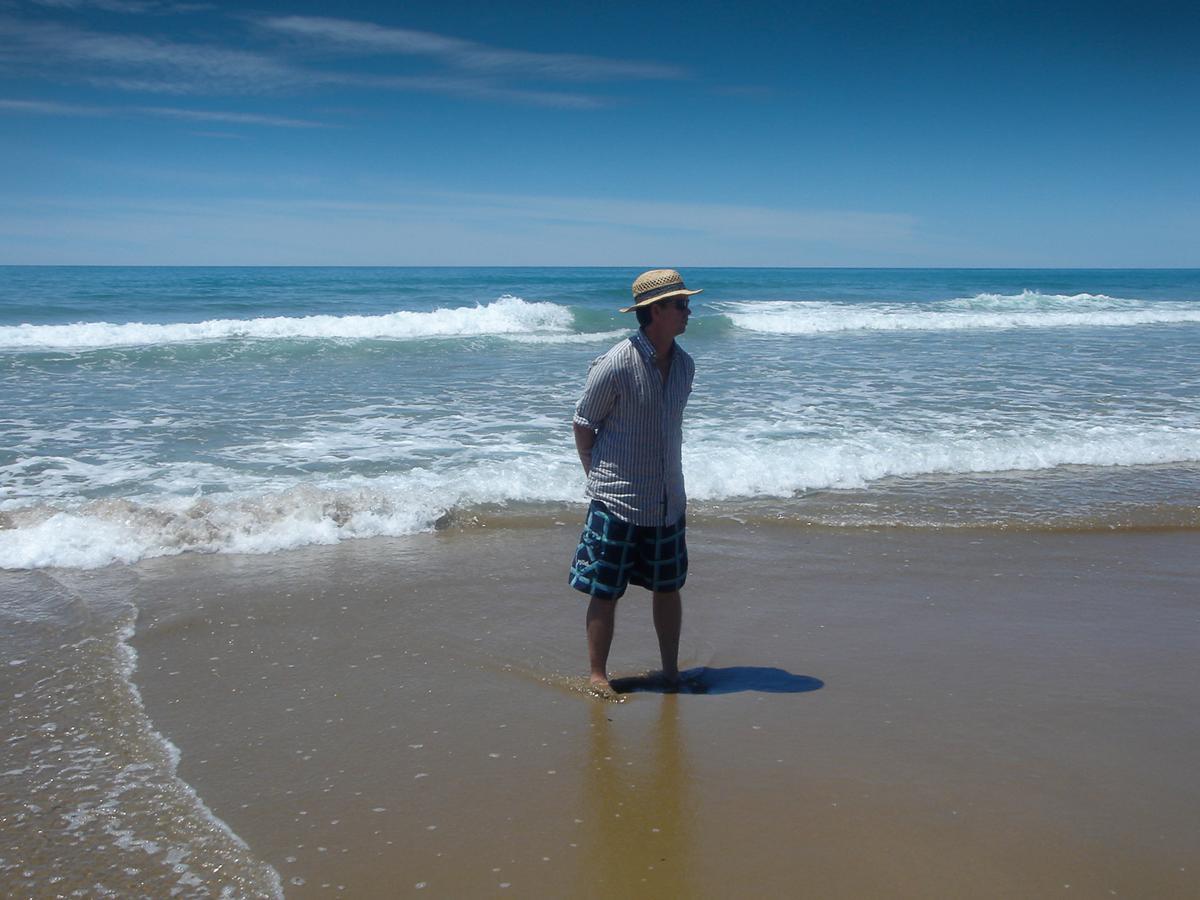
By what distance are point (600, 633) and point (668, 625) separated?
0.96 feet

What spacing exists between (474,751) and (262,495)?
4092 millimetres

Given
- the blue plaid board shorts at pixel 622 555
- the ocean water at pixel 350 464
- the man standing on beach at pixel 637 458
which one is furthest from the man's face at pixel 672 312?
the ocean water at pixel 350 464

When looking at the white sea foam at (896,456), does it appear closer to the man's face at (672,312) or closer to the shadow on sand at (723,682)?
the shadow on sand at (723,682)

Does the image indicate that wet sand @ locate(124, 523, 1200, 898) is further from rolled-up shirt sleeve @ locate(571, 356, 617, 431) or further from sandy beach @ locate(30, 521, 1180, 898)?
rolled-up shirt sleeve @ locate(571, 356, 617, 431)

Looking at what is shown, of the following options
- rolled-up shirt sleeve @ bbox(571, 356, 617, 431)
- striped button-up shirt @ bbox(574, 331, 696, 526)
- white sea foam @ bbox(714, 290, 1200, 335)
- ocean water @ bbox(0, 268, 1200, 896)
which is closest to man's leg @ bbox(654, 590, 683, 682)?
striped button-up shirt @ bbox(574, 331, 696, 526)

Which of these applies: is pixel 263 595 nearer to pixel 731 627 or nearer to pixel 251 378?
pixel 731 627

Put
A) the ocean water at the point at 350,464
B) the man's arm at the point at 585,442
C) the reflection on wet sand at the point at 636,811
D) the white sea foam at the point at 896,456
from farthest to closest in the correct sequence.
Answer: the white sea foam at the point at 896,456
the man's arm at the point at 585,442
the ocean water at the point at 350,464
the reflection on wet sand at the point at 636,811

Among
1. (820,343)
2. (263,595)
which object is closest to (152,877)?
(263,595)

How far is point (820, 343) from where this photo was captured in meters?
21.1

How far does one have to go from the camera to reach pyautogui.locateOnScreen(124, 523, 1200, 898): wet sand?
2.80m

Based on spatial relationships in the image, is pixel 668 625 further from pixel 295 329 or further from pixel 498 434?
pixel 295 329

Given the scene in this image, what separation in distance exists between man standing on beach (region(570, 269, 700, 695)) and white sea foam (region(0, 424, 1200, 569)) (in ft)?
10.0

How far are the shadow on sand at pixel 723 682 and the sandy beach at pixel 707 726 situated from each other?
0.9 inches

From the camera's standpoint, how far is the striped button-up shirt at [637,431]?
3664 millimetres
